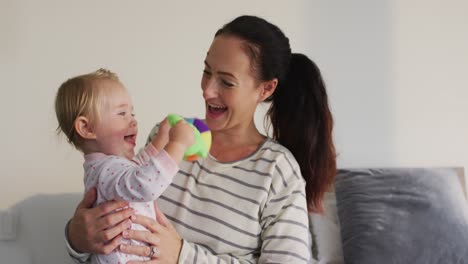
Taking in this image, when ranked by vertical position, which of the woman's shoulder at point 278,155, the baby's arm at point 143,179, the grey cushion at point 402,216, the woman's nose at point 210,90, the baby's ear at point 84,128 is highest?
the woman's nose at point 210,90

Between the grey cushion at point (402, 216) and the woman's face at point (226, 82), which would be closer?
the woman's face at point (226, 82)

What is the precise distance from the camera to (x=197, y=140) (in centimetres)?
118

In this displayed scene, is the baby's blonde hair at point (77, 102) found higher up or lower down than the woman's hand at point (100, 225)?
higher up

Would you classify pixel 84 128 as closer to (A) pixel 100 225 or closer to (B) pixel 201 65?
(A) pixel 100 225

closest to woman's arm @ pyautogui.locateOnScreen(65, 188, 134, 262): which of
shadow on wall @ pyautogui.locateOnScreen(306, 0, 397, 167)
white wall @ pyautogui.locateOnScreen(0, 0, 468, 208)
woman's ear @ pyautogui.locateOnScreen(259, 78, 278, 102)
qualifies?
woman's ear @ pyautogui.locateOnScreen(259, 78, 278, 102)

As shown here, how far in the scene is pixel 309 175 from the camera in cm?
146

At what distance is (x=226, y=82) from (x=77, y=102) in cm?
36

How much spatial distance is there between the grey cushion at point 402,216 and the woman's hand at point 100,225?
1.09m

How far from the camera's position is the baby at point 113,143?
1.09 m

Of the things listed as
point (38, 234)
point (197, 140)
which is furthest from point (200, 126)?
point (38, 234)

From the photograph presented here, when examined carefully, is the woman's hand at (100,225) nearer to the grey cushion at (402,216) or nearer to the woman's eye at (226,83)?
the woman's eye at (226,83)

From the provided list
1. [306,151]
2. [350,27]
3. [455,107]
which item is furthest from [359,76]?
[306,151]

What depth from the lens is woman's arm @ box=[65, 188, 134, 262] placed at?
3.79ft

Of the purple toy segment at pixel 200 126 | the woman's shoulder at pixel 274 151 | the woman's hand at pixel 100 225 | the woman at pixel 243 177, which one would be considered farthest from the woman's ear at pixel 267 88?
the woman's hand at pixel 100 225
